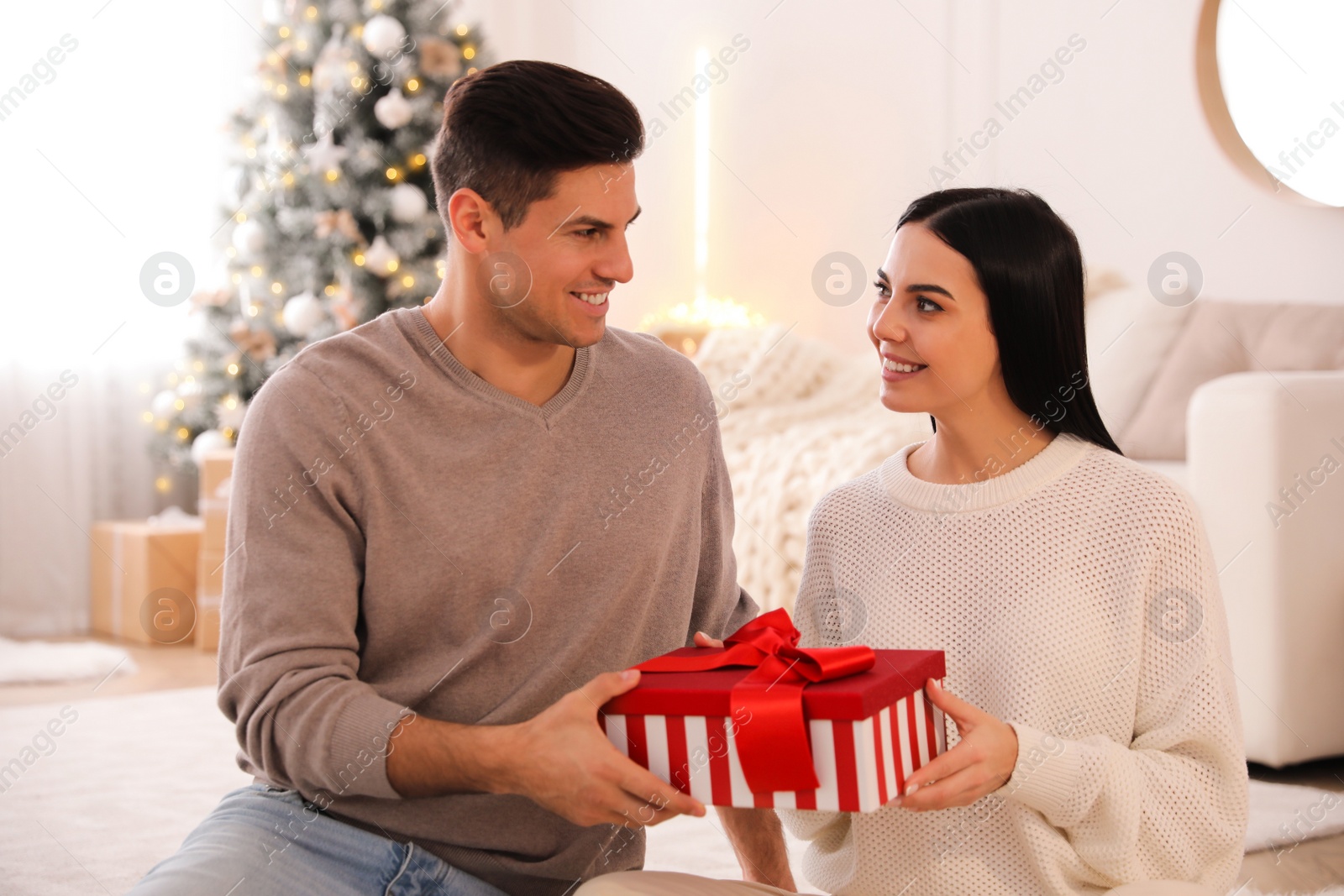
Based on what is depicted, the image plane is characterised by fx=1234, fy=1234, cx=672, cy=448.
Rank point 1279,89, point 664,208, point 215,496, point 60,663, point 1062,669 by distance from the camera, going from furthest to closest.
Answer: point 664,208 < point 215,496 < point 60,663 < point 1279,89 < point 1062,669

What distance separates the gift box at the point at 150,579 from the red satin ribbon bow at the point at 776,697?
3.52 metres

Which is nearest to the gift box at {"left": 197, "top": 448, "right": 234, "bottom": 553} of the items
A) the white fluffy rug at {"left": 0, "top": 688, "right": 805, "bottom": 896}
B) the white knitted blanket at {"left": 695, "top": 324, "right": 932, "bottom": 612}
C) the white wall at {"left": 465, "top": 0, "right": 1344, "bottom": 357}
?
the white fluffy rug at {"left": 0, "top": 688, "right": 805, "bottom": 896}

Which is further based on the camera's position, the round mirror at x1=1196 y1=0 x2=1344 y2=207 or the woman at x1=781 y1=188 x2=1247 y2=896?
A: the round mirror at x1=1196 y1=0 x2=1344 y2=207

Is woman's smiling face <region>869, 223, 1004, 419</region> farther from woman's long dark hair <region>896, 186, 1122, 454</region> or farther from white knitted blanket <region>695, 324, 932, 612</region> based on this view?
white knitted blanket <region>695, 324, 932, 612</region>

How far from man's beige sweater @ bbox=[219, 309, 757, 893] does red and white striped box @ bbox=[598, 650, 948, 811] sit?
0.83 ft

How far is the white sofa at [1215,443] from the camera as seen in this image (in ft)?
7.23

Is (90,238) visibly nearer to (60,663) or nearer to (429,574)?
(60,663)

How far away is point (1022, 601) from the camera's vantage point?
1.20 m

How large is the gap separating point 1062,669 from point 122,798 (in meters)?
1.95

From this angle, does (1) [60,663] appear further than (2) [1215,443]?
Yes

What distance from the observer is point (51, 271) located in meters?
4.37

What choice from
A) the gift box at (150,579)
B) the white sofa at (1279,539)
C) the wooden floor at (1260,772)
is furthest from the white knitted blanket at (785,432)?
the gift box at (150,579)

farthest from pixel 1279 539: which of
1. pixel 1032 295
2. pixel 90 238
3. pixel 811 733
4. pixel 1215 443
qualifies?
pixel 90 238

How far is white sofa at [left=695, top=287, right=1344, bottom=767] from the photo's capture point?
2.20 m
